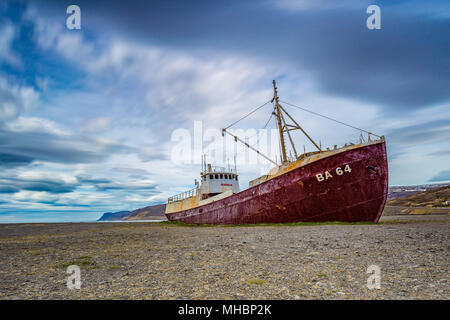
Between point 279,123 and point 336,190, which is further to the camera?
point 279,123

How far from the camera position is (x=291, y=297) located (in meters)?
3.94

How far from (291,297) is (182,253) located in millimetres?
4987

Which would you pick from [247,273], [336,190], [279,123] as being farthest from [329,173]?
[247,273]

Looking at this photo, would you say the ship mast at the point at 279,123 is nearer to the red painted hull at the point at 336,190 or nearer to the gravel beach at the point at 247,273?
the red painted hull at the point at 336,190

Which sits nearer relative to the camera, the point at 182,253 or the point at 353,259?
the point at 353,259

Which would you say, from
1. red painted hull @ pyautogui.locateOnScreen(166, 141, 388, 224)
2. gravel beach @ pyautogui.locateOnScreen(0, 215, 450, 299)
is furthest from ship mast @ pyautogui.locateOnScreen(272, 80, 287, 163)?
gravel beach @ pyautogui.locateOnScreen(0, 215, 450, 299)

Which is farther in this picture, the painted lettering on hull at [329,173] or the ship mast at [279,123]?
the ship mast at [279,123]
